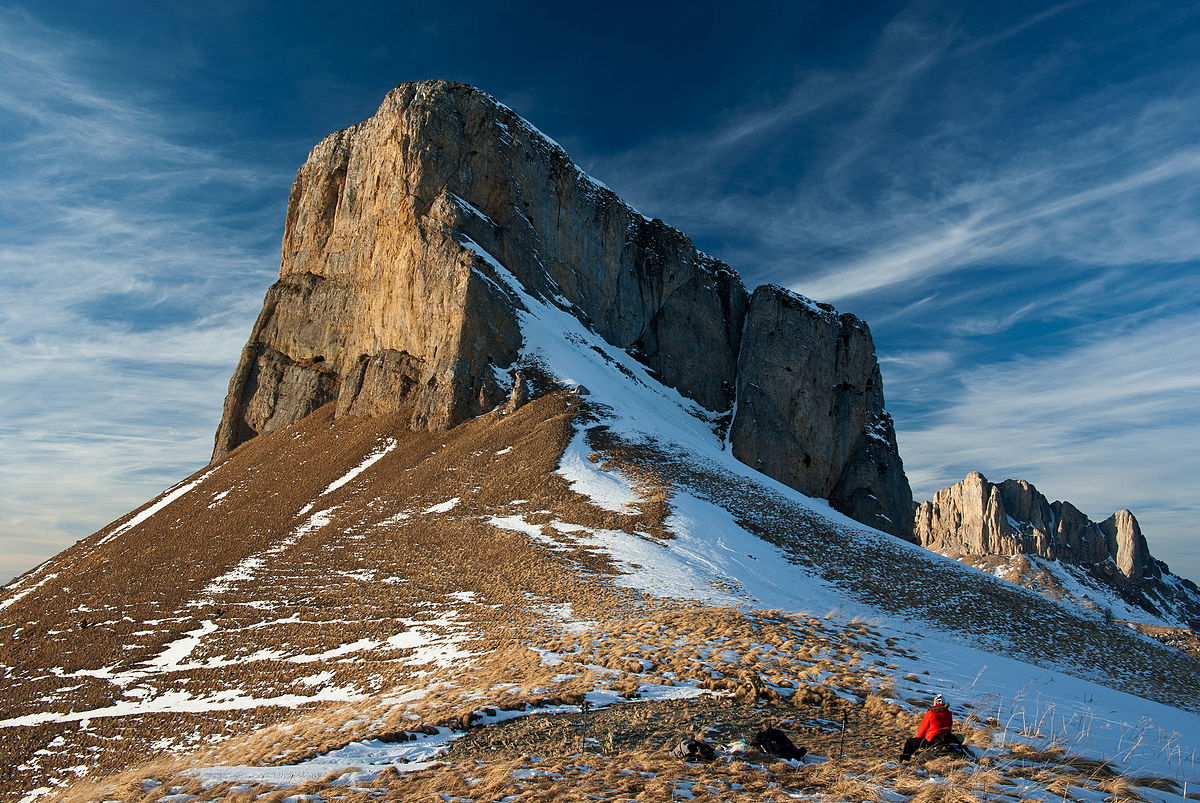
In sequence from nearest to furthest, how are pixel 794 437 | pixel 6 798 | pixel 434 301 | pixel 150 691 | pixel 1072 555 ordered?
pixel 6 798 → pixel 150 691 → pixel 434 301 → pixel 794 437 → pixel 1072 555

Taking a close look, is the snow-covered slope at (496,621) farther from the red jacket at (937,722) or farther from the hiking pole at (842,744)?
the hiking pole at (842,744)

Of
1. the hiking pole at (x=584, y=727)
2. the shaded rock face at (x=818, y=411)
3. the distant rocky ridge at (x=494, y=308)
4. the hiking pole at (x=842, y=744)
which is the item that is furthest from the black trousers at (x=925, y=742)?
the shaded rock face at (x=818, y=411)

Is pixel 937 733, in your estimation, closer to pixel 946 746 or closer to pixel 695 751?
pixel 946 746

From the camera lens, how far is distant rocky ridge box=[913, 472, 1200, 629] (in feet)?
444

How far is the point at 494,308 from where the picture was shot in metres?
48.0

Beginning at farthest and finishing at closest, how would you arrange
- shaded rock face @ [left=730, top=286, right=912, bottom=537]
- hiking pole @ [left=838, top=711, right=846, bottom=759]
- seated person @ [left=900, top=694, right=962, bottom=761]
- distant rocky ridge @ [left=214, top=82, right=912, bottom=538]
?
shaded rock face @ [left=730, top=286, right=912, bottom=537] → distant rocky ridge @ [left=214, top=82, right=912, bottom=538] → hiking pole @ [left=838, top=711, right=846, bottom=759] → seated person @ [left=900, top=694, right=962, bottom=761]

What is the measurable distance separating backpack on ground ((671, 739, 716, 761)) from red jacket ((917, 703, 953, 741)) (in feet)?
10.5

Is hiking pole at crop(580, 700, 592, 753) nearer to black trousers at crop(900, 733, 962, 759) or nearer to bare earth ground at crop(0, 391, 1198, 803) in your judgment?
bare earth ground at crop(0, 391, 1198, 803)

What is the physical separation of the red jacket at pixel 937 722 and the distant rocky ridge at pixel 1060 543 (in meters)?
142

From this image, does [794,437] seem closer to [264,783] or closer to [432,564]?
[432,564]

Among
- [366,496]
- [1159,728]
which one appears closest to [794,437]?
[366,496]

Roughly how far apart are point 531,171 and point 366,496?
38.7 m

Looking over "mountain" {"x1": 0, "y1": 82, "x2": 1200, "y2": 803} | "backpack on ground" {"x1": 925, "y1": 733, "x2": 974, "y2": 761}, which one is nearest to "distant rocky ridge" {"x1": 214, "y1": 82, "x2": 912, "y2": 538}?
"mountain" {"x1": 0, "y1": 82, "x2": 1200, "y2": 803}

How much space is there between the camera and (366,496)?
36531mm
